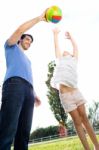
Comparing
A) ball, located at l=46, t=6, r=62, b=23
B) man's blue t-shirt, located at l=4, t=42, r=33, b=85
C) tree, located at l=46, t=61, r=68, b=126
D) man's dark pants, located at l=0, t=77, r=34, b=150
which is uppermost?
tree, located at l=46, t=61, r=68, b=126

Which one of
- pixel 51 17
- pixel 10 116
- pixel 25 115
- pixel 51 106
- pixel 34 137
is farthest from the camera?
pixel 34 137

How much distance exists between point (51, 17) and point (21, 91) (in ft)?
4.57

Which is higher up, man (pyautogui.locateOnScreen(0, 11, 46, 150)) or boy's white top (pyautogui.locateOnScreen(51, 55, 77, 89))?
boy's white top (pyautogui.locateOnScreen(51, 55, 77, 89))

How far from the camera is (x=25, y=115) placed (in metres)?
5.62

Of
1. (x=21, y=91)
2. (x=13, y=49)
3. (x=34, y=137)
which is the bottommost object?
(x=21, y=91)

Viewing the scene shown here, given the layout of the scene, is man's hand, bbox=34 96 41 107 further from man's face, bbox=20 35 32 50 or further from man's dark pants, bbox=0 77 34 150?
man's face, bbox=20 35 32 50

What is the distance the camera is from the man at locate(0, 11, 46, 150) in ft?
17.3

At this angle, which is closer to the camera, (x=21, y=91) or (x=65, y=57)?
(x=21, y=91)

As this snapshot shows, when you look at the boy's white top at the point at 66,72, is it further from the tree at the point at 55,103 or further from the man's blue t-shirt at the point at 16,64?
the tree at the point at 55,103

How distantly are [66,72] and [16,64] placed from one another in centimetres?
205

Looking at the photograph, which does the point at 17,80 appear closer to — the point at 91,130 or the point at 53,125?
the point at 91,130

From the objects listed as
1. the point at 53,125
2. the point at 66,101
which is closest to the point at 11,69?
the point at 66,101

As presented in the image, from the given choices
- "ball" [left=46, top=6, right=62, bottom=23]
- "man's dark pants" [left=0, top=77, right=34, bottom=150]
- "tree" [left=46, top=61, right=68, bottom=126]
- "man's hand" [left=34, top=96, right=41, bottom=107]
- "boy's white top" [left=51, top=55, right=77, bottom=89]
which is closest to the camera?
"man's dark pants" [left=0, top=77, right=34, bottom=150]

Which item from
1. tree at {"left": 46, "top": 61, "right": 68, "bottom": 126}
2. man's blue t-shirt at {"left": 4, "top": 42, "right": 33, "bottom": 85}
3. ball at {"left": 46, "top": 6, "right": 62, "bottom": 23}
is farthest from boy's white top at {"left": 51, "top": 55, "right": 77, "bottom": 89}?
tree at {"left": 46, "top": 61, "right": 68, "bottom": 126}
